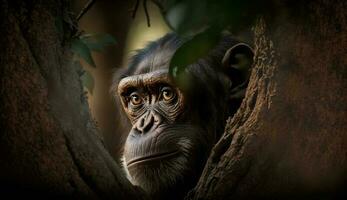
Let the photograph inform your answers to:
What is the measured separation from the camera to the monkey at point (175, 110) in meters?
3.22

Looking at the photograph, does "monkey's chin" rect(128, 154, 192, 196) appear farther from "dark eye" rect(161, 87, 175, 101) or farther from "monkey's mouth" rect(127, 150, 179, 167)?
"dark eye" rect(161, 87, 175, 101)

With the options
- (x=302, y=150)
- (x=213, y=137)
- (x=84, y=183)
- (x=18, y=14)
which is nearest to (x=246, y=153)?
(x=302, y=150)

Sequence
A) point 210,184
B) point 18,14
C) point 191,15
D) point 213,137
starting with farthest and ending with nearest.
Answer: point 213,137 < point 210,184 < point 18,14 < point 191,15

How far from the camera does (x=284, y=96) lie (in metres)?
1.90

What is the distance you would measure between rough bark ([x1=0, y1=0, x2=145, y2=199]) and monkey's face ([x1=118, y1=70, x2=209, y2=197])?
4.03 feet

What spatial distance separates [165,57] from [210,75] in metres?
0.33

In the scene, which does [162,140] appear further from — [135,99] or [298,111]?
[298,111]

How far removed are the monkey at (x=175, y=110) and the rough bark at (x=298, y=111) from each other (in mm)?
1214

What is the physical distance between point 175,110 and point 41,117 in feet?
5.56

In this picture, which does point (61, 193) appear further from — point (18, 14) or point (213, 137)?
point (213, 137)

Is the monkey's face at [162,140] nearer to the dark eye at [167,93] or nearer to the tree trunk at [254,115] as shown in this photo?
the dark eye at [167,93]

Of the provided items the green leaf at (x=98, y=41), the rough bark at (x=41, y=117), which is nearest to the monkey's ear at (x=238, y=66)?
the green leaf at (x=98, y=41)

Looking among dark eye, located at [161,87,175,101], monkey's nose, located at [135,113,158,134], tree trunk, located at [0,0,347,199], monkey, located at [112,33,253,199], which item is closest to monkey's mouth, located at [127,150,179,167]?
monkey, located at [112,33,253,199]

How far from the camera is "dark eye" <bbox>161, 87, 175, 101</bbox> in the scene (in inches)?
138
